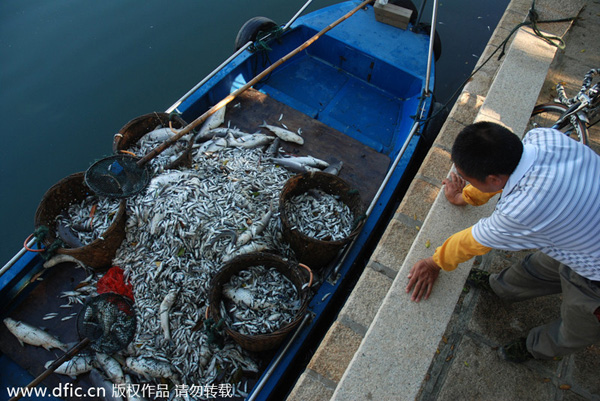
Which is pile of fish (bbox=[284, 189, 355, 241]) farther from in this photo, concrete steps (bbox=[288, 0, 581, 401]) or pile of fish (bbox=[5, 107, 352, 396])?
concrete steps (bbox=[288, 0, 581, 401])

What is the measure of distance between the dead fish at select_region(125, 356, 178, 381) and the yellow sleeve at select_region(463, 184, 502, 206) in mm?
3367

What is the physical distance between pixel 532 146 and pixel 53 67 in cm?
875

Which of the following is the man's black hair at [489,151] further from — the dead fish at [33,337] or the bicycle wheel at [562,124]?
the dead fish at [33,337]

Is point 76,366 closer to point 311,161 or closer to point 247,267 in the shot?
point 247,267

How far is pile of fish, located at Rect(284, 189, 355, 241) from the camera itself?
13.6 feet

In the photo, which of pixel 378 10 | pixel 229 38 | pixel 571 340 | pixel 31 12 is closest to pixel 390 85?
pixel 378 10

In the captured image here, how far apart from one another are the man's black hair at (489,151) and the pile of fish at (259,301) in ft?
7.56

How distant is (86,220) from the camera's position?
424 centimetres

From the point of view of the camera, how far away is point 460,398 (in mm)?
2832

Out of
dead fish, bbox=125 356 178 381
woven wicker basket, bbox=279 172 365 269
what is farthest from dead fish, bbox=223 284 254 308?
dead fish, bbox=125 356 178 381

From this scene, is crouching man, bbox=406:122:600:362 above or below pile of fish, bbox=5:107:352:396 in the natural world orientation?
above

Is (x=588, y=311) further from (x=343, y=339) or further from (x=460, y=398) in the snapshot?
(x=343, y=339)

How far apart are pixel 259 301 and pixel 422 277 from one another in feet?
5.59

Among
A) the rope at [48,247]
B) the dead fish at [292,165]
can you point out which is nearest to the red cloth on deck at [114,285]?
the rope at [48,247]
